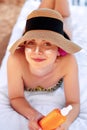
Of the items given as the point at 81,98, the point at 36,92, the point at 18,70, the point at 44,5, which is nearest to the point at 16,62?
the point at 18,70

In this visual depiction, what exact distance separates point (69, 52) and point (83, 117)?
0.27 meters

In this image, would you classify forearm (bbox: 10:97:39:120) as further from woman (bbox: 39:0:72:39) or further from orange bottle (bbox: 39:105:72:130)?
woman (bbox: 39:0:72:39)

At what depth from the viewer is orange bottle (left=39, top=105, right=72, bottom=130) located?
0.94m

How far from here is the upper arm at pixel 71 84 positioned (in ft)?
4.00

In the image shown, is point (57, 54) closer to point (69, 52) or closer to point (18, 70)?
point (69, 52)

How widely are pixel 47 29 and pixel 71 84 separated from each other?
25 centimetres

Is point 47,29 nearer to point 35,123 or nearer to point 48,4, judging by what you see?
point 35,123

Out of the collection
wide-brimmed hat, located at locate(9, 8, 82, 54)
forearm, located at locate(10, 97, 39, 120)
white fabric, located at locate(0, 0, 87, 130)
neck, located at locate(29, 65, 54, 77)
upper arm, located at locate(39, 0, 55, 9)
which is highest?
wide-brimmed hat, located at locate(9, 8, 82, 54)

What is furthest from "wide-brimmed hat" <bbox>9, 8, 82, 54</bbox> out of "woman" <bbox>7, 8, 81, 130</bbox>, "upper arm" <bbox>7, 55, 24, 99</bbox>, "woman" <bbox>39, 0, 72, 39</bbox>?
"woman" <bbox>39, 0, 72, 39</bbox>

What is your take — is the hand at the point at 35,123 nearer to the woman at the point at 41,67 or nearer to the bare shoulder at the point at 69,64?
the woman at the point at 41,67

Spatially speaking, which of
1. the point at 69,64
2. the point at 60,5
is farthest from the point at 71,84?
the point at 60,5

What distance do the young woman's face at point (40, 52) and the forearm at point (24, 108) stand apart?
170mm

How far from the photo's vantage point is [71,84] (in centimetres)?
122

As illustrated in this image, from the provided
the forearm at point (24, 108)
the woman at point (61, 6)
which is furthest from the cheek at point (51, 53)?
the woman at point (61, 6)
